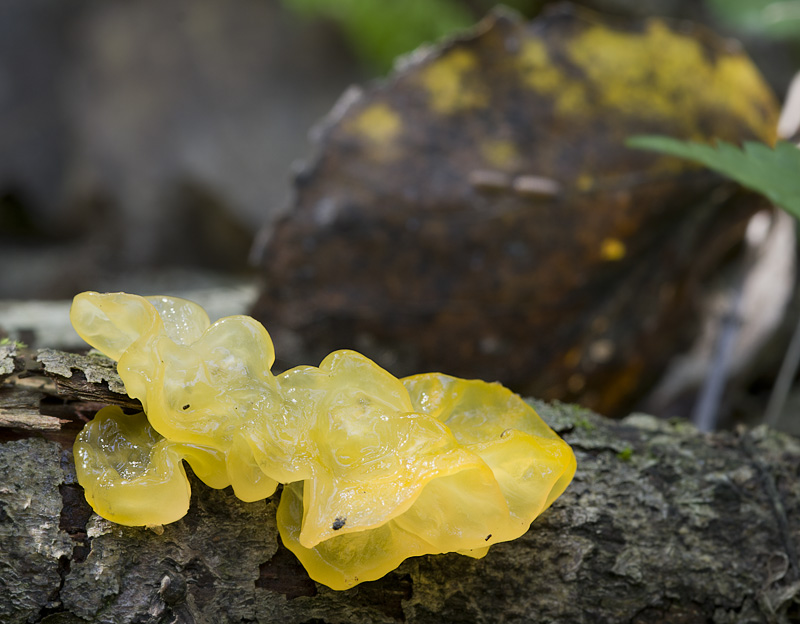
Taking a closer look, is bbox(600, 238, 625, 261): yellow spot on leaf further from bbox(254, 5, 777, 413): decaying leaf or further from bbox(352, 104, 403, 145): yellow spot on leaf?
bbox(352, 104, 403, 145): yellow spot on leaf

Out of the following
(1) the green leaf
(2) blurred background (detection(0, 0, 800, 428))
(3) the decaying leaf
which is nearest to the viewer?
(1) the green leaf

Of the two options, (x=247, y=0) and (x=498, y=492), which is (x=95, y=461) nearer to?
(x=498, y=492)

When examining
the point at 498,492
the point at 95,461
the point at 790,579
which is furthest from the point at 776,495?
the point at 95,461

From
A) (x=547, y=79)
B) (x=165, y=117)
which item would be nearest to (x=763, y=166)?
(x=547, y=79)

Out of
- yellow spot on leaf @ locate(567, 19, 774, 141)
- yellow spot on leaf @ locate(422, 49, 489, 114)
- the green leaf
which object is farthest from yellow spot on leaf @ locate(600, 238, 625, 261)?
the green leaf

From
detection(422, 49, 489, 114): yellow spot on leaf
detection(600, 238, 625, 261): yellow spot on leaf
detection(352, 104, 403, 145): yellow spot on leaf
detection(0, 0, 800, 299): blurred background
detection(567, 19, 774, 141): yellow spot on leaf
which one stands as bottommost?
detection(0, 0, 800, 299): blurred background

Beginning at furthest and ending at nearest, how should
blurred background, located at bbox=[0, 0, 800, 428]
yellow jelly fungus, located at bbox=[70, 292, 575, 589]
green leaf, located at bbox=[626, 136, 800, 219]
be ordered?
blurred background, located at bbox=[0, 0, 800, 428] → green leaf, located at bbox=[626, 136, 800, 219] → yellow jelly fungus, located at bbox=[70, 292, 575, 589]
